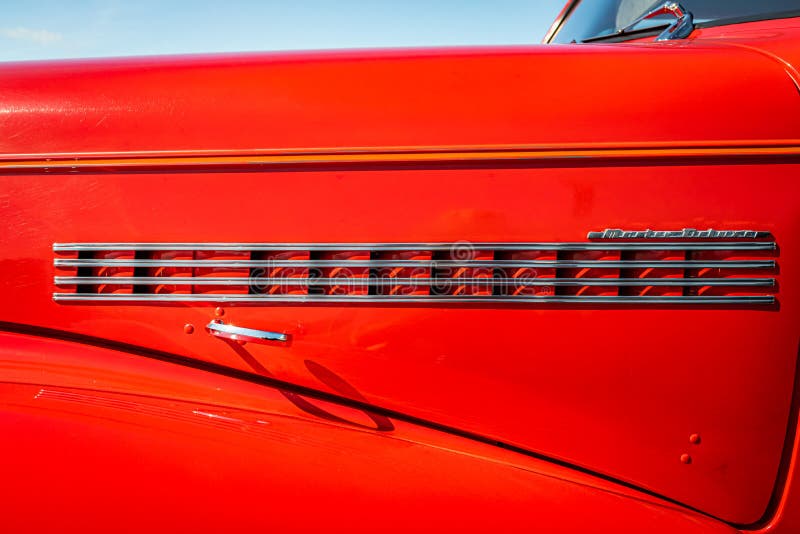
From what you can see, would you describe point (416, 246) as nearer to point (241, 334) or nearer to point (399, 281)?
point (399, 281)

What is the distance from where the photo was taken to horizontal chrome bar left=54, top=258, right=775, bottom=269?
1.24 meters

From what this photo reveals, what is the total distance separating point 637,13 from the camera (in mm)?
1880

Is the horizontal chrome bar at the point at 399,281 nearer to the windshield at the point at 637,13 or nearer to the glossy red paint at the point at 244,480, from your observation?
the glossy red paint at the point at 244,480

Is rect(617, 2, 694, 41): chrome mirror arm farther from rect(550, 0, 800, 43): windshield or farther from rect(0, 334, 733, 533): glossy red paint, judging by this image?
rect(0, 334, 733, 533): glossy red paint

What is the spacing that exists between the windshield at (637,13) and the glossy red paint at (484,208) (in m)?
0.32

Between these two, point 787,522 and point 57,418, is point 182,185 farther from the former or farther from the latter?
point 787,522

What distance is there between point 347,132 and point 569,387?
70 centimetres

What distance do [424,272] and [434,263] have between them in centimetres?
3

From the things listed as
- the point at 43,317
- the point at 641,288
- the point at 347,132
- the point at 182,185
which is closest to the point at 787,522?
the point at 641,288

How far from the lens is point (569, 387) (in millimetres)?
1277

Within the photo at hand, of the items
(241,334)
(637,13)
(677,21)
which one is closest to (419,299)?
(241,334)

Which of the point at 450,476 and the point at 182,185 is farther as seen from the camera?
the point at 182,185

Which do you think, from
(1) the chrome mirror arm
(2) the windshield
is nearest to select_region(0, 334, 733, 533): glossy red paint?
(1) the chrome mirror arm

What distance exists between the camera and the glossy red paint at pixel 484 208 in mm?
1246
